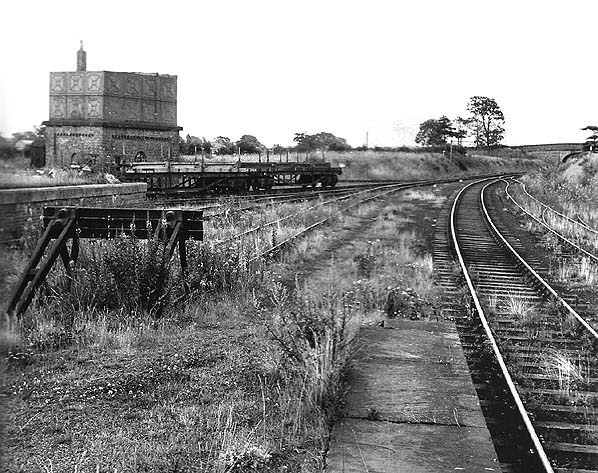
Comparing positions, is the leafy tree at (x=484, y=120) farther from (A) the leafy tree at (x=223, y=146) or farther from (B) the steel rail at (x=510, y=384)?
(B) the steel rail at (x=510, y=384)

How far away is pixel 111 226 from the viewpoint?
Result: 8578mm

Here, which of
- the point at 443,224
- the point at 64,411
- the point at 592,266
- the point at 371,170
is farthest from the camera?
the point at 371,170

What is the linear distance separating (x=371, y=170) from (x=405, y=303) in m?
52.6

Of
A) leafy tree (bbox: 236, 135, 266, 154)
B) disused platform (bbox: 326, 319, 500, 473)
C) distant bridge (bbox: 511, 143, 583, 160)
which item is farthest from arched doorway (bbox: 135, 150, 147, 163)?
distant bridge (bbox: 511, 143, 583, 160)

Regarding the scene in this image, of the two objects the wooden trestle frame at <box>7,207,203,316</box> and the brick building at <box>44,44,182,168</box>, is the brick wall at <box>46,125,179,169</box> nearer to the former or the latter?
the brick building at <box>44,44,182,168</box>

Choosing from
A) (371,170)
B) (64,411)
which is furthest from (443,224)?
(371,170)

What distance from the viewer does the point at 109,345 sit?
6.57m

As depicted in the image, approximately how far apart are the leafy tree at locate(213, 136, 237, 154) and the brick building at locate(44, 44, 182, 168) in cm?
1915

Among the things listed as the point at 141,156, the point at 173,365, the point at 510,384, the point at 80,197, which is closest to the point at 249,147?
the point at 141,156

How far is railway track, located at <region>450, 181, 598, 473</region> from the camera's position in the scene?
4625 mm

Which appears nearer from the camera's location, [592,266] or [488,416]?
[488,416]

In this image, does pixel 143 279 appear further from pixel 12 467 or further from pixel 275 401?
pixel 12 467

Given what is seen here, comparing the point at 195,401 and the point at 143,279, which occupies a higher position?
the point at 143,279

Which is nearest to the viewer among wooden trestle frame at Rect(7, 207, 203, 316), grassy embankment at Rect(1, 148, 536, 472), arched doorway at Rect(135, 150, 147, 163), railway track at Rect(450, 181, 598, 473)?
grassy embankment at Rect(1, 148, 536, 472)
